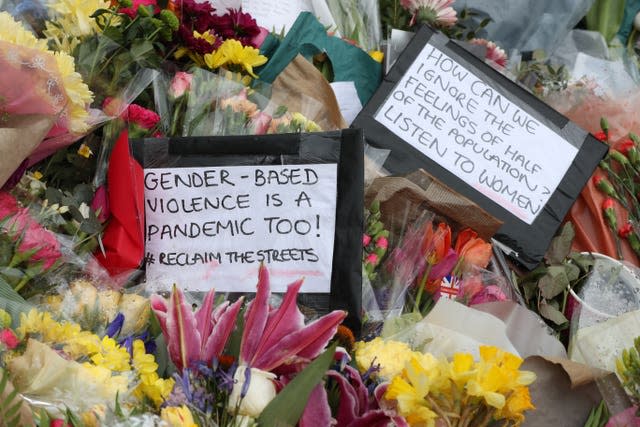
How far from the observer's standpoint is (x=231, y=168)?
54.4 inches

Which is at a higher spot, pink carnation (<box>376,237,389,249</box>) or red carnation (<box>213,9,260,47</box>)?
red carnation (<box>213,9,260,47</box>)

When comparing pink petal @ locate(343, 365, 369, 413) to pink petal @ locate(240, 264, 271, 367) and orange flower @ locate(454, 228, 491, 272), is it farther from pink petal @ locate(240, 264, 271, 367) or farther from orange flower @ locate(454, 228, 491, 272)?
orange flower @ locate(454, 228, 491, 272)

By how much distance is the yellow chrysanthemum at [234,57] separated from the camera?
1.72 meters

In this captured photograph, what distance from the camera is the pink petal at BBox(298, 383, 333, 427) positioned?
0.92m

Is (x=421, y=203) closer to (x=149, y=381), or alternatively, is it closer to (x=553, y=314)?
(x=553, y=314)

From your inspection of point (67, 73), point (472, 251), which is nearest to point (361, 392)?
point (472, 251)

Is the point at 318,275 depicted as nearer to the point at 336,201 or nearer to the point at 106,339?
the point at 336,201

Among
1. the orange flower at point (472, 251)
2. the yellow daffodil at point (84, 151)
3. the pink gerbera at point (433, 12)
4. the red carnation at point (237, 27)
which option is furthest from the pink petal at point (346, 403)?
the pink gerbera at point (433, 12)

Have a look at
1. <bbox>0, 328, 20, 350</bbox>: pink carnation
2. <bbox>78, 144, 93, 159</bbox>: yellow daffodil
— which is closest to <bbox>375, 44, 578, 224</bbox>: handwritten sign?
<bbox>78, 144, 93, 159</bbox>: yellow daffodil

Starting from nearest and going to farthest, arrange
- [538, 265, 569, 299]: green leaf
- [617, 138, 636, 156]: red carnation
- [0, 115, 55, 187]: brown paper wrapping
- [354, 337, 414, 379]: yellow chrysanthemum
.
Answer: [354, 337, 414, 379]: yellow chrysanthemum
[0, 115, 55, 187]: brown paper wrapping
[538, 265, 569, 299]: green leaf
[617, 138, 636, 156]: red carnation

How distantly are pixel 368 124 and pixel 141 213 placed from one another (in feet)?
2.05

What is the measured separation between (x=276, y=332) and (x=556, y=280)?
0.89 meters

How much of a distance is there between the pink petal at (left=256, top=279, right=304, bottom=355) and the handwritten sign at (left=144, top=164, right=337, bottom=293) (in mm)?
360

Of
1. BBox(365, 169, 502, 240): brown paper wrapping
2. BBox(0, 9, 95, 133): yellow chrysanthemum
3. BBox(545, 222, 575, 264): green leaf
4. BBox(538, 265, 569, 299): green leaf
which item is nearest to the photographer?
BBox(0, 9, 95, 133): yellow chrysanthemum
